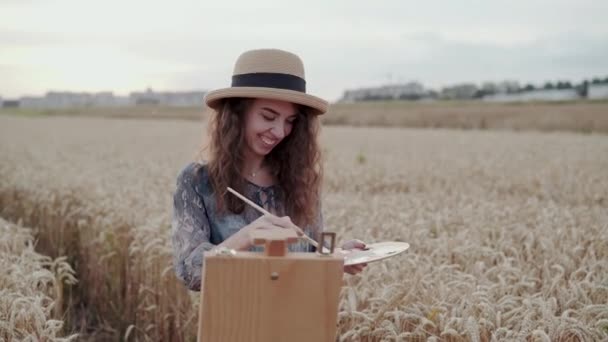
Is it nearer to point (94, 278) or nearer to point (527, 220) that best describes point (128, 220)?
point (94, 278)

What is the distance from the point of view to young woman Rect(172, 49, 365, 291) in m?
2.63

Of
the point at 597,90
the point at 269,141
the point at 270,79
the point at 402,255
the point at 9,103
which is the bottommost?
the point at 402,255

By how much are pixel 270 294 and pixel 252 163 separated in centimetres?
125

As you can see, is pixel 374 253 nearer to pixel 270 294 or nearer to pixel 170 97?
pixel 270 294

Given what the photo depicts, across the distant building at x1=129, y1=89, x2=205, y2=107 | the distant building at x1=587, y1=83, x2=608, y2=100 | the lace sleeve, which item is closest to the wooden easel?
the lace sleeve

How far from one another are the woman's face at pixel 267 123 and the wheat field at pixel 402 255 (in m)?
0.52

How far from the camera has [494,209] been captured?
672 centimetres

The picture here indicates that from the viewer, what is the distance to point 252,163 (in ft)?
9.54

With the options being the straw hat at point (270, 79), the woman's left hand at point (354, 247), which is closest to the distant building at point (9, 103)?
the straw hat at point (270, 79)

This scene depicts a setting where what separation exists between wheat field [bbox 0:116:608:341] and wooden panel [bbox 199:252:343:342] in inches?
50.7

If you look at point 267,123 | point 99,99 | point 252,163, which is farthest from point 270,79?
point 99,99

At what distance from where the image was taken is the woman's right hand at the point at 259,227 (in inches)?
78.7

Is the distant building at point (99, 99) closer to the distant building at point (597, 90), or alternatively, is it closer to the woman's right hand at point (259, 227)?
the distant building at point (597, 90)

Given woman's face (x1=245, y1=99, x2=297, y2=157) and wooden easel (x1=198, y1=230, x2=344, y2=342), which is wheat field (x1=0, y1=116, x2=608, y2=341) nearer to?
woman's face (x1=245, y1=99, x2=297, y2=157)
